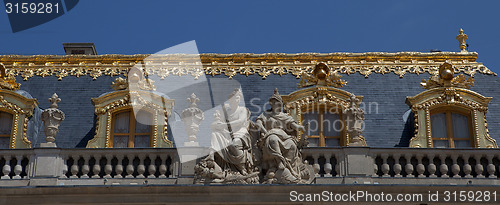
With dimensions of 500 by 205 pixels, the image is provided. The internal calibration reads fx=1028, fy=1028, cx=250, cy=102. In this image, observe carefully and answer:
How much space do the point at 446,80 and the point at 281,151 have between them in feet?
18.3

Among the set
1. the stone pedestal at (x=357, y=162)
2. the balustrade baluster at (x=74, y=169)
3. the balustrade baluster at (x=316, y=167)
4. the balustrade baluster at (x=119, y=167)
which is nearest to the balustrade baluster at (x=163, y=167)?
the balustrade baluster at (x=119, y=167)

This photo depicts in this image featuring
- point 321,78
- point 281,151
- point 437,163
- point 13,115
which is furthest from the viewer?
point 321,78

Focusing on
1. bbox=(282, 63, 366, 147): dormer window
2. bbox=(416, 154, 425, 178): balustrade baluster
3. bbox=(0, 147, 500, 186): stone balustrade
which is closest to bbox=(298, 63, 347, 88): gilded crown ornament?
bbox=(282, 63, 366, 147): dormer window

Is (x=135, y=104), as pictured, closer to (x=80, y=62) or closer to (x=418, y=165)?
(x=80, y=62)

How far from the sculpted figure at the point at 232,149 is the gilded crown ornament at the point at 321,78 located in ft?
9.81

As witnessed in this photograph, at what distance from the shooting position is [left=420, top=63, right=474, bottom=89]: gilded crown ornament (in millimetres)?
27078

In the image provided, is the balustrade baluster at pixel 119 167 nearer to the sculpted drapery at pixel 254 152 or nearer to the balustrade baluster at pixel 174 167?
the balustrade baluster at pixel 174 167

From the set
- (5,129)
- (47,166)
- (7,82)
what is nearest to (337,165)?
(47,166)

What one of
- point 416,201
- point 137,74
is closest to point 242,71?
point 137,74

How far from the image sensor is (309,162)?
24.8 meters

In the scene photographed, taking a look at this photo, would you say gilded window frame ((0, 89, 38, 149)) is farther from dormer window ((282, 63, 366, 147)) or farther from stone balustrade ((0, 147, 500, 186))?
dormer window ((282, 63, 366, 147))

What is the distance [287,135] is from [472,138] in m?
5.24

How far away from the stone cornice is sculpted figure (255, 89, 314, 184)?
4676 millimetres

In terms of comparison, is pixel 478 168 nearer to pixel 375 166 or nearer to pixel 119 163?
pixel 375 166
